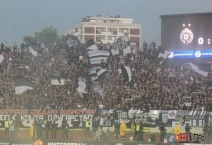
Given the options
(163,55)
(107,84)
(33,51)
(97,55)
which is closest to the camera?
(107,84)

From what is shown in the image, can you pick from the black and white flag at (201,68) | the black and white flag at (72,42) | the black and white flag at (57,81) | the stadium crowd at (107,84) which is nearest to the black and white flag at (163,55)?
the stadium crowd at (107,84)

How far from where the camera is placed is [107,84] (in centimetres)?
4019

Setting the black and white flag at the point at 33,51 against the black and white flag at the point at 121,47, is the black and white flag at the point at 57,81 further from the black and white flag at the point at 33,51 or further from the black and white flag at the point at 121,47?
the black and white flag at the point at 121,47

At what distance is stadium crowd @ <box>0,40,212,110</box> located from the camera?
3803 cm

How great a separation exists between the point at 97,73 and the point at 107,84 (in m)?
1.49

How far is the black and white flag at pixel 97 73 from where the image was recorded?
40.9m

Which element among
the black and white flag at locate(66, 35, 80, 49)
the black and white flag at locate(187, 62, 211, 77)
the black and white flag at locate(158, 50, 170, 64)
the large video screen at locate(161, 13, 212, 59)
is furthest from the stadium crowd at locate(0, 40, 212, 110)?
the large video screen at locate(161, 13, 212, 59)

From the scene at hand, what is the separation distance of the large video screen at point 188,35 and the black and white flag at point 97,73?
570 cm

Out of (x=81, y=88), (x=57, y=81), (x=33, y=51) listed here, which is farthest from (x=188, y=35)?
(x=33, y=51)

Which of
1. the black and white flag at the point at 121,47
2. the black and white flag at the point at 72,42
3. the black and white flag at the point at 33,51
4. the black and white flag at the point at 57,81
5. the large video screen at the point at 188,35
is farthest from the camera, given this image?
the black and white flag at the point at 72,42

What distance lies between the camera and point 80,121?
39688mm

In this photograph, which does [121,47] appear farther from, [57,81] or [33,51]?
[33,51]

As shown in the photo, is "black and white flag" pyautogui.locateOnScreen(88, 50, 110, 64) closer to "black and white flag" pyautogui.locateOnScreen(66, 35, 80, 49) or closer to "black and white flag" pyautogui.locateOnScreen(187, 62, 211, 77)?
"black and white flag" pyautogui.locateOnScreen(66, 35, 80, 49)

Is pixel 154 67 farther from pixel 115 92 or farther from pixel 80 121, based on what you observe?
pixel 80 121
